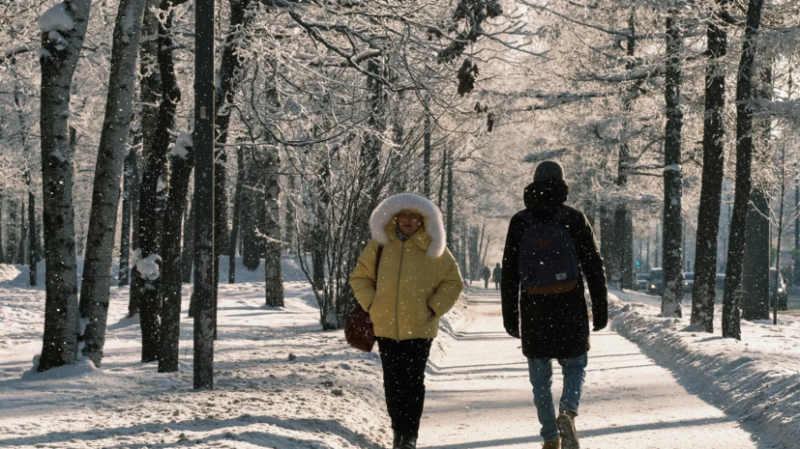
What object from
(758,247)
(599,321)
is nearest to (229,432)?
(599,321)

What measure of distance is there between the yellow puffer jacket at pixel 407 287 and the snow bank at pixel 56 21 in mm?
4185

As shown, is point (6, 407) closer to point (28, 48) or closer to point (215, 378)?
point (215, 378)

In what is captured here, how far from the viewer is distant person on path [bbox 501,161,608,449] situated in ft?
18.4

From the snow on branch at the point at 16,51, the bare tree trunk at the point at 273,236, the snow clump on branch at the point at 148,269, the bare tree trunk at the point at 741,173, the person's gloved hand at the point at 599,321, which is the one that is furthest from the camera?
the bare tree trunk at the point at 273,236

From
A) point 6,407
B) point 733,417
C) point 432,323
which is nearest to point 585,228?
point 432,323

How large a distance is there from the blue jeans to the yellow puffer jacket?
806mm

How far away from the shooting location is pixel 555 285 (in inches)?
221

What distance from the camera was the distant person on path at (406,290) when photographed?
5648 millimetres

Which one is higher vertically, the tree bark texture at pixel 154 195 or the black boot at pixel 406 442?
the tree bark texture at pixel 154 195

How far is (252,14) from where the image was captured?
31.9 ft

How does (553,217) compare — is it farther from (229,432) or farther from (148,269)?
(148,269)

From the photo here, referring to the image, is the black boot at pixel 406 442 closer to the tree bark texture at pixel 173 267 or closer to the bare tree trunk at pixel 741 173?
the tree bark texture at pixel 173 267

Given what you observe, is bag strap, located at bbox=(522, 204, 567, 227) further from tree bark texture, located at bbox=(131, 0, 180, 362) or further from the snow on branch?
the snow on branch

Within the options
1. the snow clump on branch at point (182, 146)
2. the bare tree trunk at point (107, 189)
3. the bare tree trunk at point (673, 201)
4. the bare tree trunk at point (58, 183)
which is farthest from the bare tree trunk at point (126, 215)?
the bare tree trunk at point (58, 183)
